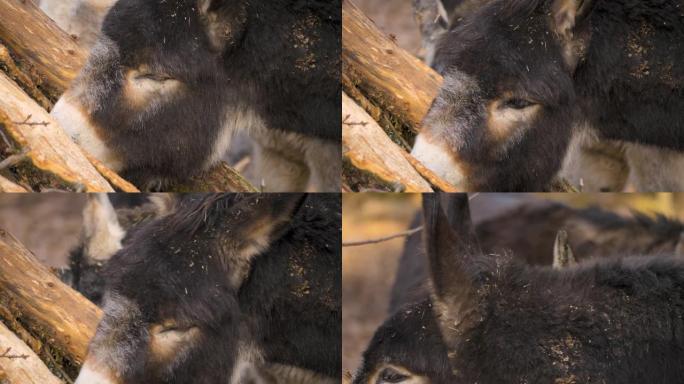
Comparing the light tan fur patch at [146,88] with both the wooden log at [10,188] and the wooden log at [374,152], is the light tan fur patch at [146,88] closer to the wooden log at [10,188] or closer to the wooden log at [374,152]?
the wooden log at [10,188]

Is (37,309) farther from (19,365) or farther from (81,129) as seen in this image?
(81,129)

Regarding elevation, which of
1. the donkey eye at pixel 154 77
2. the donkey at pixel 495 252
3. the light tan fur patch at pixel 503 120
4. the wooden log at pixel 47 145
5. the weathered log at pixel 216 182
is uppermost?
the light tan fur patch at pixel 503 120

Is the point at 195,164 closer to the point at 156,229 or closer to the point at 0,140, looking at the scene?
the point at 156,229

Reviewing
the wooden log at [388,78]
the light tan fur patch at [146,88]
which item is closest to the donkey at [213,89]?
the light tan fur patch at [146,88]

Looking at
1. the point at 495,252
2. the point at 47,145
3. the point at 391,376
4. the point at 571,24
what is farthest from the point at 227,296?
the point at 571,24

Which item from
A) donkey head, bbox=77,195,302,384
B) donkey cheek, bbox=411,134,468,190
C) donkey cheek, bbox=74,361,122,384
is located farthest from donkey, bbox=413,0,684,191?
donkey cheek, bbox=74,361,122,384

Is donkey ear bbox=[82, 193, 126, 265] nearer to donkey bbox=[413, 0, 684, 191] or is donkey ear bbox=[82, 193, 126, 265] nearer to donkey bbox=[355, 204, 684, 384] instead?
donkey bbox=[355, 204, 684, 384]

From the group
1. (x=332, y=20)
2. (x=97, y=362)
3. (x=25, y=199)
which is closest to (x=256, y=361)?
(x=97, y=362)
